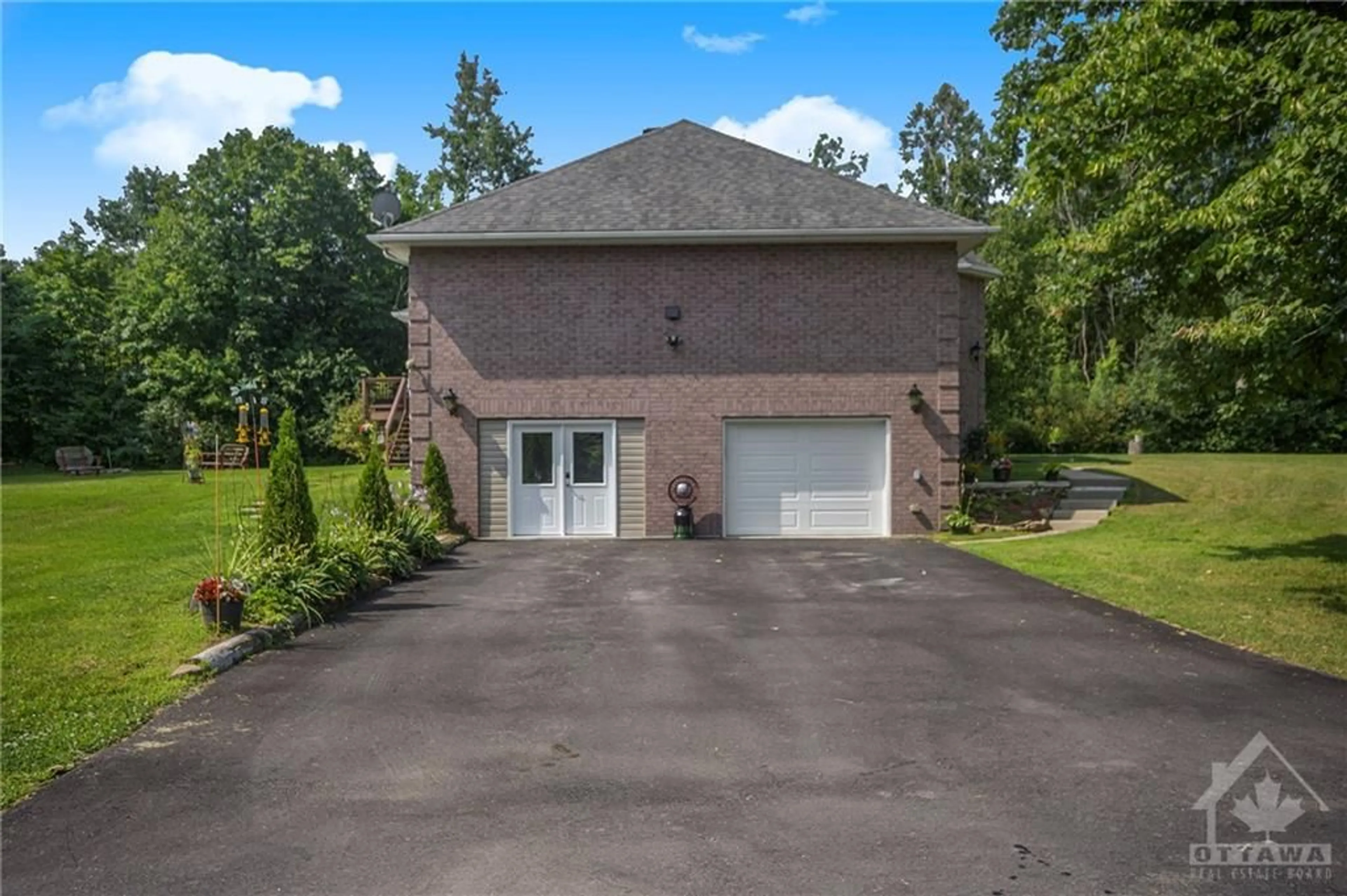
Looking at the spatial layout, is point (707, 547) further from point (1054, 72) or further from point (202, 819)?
point (202, 819)

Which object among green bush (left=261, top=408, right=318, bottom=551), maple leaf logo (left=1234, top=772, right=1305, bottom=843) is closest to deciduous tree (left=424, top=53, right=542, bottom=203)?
green bush (left=261, top=408, right=318, bottom=551)

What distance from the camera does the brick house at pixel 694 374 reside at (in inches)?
688

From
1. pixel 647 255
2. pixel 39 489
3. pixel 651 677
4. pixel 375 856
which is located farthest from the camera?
pixel 39 489

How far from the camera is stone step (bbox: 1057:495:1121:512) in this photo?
1877 centimetres

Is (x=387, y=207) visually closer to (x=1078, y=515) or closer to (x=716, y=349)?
(x=716, y=349)

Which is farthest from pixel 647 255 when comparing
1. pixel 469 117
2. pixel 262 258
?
pixel 469 117

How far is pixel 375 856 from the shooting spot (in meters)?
4.15

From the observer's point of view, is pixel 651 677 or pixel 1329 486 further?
pixel 1329 486

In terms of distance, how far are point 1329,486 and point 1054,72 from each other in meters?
12.0

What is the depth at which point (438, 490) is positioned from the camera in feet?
56.0

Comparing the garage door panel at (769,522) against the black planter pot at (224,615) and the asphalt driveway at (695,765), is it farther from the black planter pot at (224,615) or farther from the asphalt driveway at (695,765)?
the black planter pot at (224,615)

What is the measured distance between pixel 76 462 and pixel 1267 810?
3258cm

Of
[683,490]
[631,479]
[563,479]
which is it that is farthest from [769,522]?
[563,479]

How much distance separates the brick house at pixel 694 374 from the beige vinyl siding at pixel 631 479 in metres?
0.03
